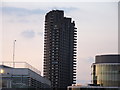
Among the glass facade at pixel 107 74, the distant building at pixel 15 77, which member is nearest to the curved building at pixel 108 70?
the glass facade at pixel 107 74

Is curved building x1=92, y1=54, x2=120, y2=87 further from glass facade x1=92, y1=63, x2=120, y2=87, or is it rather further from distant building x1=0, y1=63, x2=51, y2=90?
distant building x1=0, y1=63, x2=51, y2=90

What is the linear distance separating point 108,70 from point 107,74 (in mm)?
1108

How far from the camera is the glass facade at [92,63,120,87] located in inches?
3656

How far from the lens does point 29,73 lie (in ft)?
301

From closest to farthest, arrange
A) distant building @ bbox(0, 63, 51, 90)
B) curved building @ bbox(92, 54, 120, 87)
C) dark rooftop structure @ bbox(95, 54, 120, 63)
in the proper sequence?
distant building @ bbox(0, 63, 51, 90)
dark rooftop structure @ bbox(95, 54, 120, 63)
curved building @ bbox(92, 54, 120, 87)

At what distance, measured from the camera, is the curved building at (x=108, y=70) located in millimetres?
92375

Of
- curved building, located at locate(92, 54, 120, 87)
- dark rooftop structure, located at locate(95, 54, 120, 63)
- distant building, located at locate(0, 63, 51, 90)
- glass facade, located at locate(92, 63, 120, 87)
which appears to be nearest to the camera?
distant building, located at locate(0, 63, 51, 90)

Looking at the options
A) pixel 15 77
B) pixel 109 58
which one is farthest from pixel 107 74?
pixel 15 77

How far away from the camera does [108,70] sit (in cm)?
9406

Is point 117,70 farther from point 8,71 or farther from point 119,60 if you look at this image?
point 8,71

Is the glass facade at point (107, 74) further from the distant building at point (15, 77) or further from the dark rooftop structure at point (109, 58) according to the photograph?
the distant building at point (15, 77)

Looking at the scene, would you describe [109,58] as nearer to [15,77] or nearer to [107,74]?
[107,74]

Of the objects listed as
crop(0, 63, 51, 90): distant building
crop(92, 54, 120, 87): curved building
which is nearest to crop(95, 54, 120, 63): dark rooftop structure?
crop(92, 54, 120, 87): curved building

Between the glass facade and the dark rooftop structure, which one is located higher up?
the dark rooftop structure
